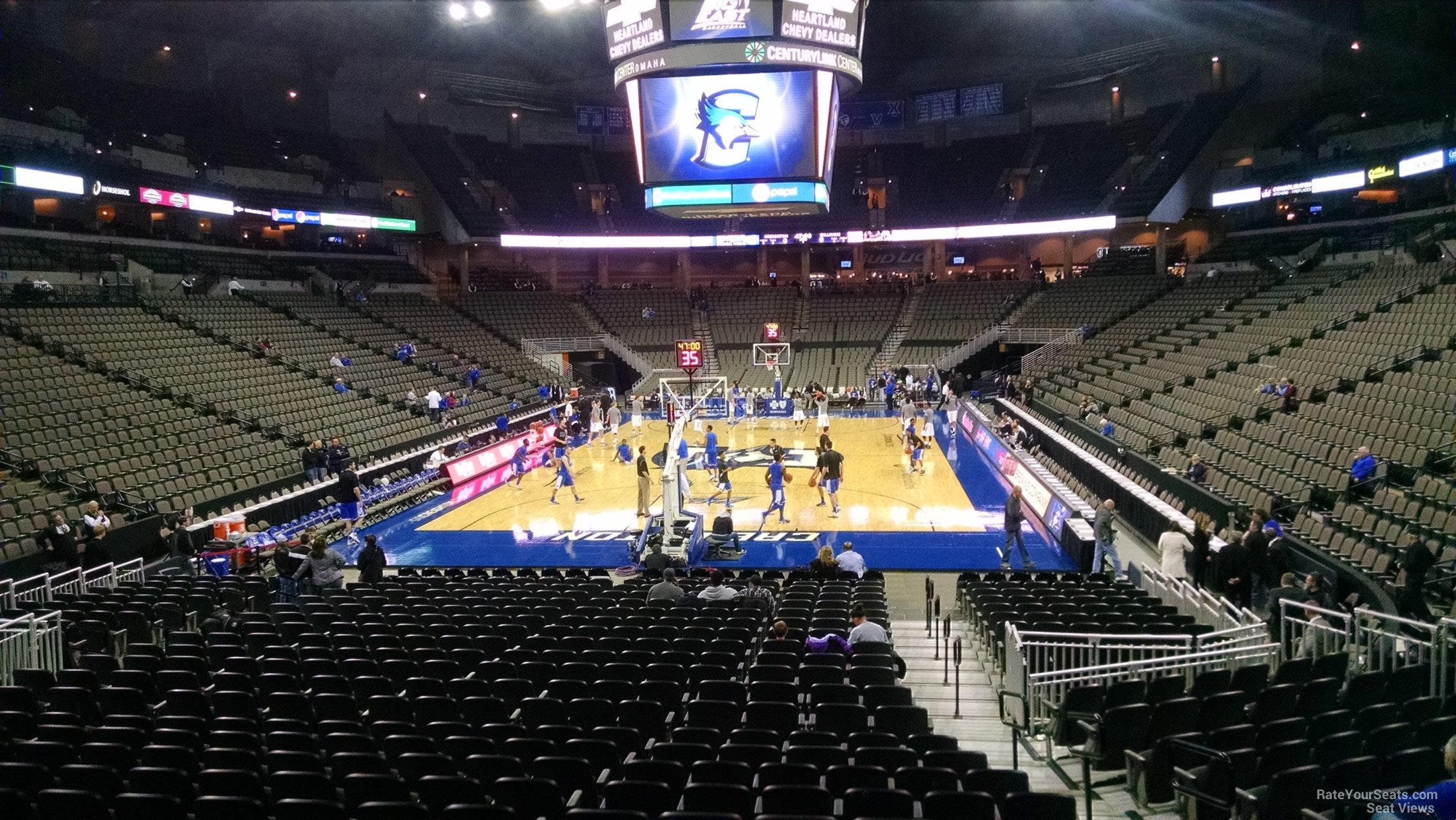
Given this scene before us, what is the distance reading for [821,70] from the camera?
23.3 metres

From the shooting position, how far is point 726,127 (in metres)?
25.0

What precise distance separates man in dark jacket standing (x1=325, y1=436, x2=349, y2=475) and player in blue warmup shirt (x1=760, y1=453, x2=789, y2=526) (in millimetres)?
10042

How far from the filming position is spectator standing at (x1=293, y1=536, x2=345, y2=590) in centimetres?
1224

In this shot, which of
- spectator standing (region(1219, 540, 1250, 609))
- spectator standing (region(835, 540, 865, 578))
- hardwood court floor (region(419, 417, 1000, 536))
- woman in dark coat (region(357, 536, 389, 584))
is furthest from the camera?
hardwood court floor (region(419, 417, 1000, 536))

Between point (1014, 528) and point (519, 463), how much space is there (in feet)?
45.4

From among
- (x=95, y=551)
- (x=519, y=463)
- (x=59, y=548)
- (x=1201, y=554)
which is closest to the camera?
(x=1201, y=554)

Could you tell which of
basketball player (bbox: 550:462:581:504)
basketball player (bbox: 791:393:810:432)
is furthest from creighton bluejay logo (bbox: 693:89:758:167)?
basketball player (bbox: 791:393:810:432)

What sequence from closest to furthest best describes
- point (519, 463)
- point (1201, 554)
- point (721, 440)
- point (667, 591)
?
point (667, 591) < point (1201, 554) < point (519, 463) < point (721, 440)

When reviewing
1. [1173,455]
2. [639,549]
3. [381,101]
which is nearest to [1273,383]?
[1173,455]

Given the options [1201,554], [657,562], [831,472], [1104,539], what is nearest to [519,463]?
[831,472]

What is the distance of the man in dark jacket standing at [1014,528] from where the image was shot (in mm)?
14961

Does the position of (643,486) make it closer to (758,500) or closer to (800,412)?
(758,500)

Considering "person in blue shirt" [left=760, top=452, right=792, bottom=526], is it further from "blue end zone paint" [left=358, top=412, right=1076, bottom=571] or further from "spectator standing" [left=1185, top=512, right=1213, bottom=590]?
"spectator standing" [left=1185, top=512, right=1213, bottom=590]

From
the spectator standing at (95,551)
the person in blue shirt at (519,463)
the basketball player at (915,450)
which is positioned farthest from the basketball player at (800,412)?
the spectator standing at (95,551)
